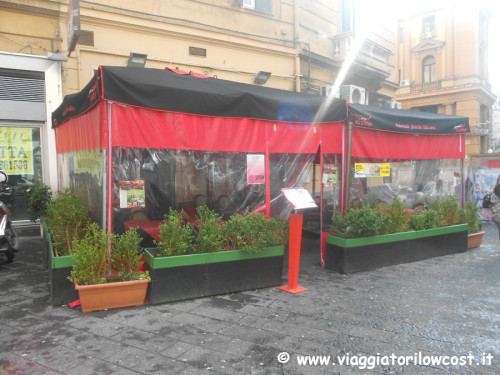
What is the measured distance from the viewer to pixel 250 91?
5.23 metres

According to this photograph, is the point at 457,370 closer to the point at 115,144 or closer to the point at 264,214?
the point at 264,214

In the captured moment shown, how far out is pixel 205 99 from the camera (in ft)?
15.8

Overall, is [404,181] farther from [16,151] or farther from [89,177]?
[16,151]

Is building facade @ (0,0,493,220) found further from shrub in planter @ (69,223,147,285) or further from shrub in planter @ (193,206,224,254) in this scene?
shrub in planter @ (193,206,224,254)

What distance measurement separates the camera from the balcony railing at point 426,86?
89.9 ft

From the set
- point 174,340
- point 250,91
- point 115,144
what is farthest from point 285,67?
point 174,340

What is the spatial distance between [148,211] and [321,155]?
2834 millimetres

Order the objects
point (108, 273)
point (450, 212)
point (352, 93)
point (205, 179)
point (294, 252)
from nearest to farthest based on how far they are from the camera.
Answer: point (108, 273), point (294, 252), point (205, 179), point (450, 212), point (352, 93)

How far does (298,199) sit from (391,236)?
2240mm

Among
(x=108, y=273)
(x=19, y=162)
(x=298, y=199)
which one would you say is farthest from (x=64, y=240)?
(x=19, y=162)

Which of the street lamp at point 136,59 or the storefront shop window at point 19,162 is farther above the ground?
the street lamp at point 136,59

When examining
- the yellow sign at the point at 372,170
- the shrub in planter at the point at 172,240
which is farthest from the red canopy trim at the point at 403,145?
the shrub in planter at the point at 172,240

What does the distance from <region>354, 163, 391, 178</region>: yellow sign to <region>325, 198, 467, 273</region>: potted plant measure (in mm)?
648

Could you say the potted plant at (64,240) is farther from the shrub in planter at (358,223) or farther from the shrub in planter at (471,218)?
the shrub in planter at (471,218)
